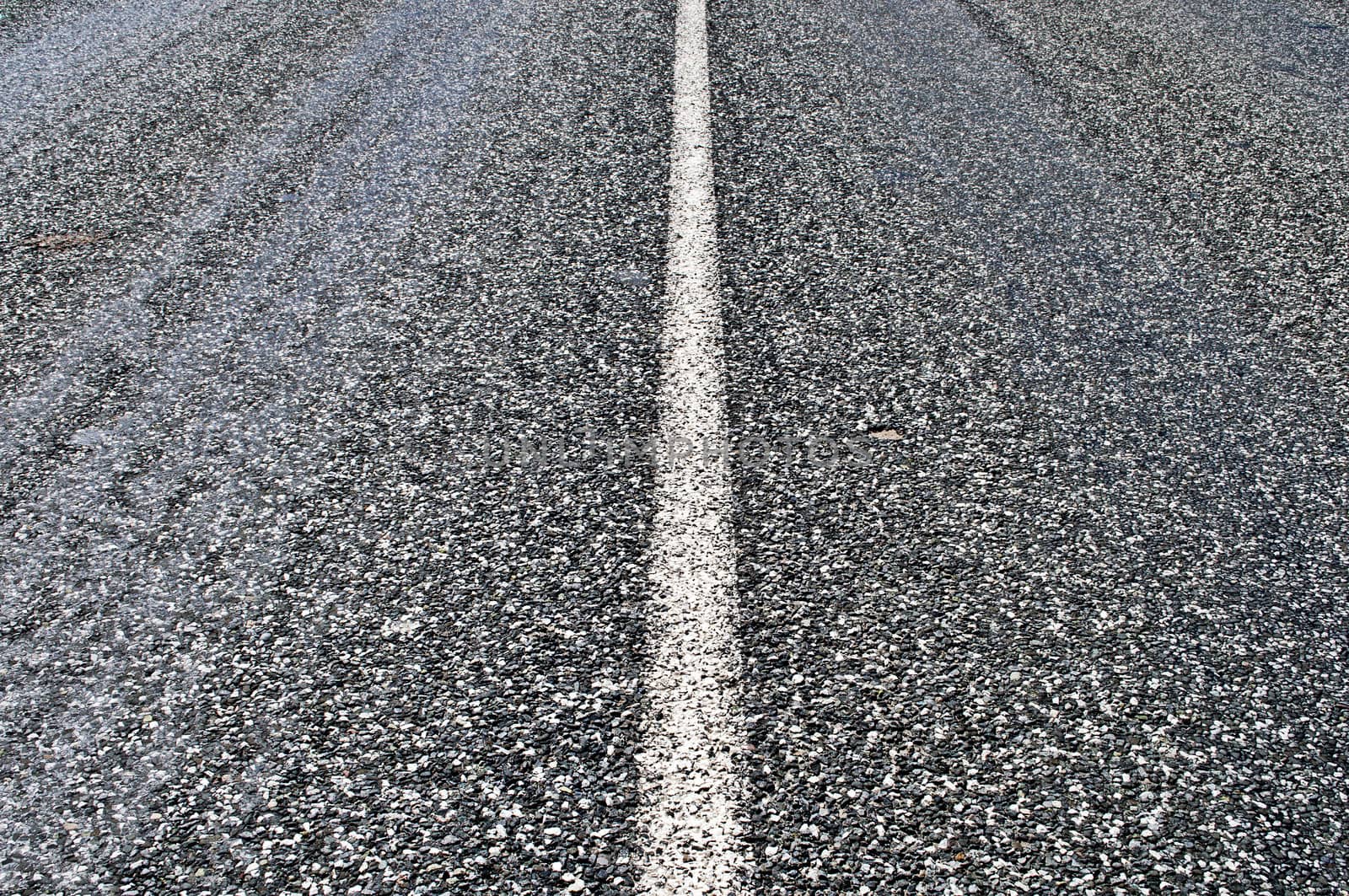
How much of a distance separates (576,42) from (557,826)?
4.67 meters

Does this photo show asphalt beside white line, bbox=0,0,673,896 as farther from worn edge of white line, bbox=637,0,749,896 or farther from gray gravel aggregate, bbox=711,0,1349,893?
gray gravel aggregate, bbox=711,0,1349,893

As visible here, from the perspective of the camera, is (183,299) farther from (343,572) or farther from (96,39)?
(96,39)

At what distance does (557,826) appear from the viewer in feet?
5.86

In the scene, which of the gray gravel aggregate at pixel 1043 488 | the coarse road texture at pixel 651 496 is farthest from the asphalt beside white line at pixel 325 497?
the gray gravel aggregate at pixel 1043 488

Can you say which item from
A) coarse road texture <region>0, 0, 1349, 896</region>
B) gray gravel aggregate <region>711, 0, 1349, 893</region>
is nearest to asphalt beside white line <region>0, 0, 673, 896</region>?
coarse road texture <region>0, 0, 1349, 896</region>

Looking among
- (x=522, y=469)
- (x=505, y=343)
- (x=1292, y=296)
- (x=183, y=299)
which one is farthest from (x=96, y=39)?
(x=1292, y=296)

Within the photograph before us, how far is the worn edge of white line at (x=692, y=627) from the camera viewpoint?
1.76 m

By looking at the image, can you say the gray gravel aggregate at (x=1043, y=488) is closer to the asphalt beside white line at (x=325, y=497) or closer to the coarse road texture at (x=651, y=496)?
the coarse road texture at (x=651, y=496)

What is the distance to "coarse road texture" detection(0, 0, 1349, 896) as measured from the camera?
181 centimetres

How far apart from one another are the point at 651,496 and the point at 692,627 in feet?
1.45

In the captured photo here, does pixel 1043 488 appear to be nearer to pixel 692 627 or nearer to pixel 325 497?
pixel 692 627

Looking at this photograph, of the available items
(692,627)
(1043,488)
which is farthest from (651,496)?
(1043,488)

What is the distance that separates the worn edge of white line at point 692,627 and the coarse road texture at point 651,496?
14 mm

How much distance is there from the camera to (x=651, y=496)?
251cm
